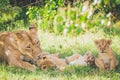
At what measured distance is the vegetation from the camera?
13.1 feet

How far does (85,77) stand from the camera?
20.4 ft

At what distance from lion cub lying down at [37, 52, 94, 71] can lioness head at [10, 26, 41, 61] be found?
149mm

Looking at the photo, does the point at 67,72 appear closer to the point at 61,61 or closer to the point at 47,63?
the point at 47,63

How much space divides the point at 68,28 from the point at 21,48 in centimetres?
300

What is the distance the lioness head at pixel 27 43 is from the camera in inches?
270

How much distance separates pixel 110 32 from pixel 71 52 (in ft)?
9.00

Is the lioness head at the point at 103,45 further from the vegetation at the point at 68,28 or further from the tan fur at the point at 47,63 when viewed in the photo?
the tan fur at the point at 47,63

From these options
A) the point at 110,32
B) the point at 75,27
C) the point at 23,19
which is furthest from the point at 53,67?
the point at 23,19

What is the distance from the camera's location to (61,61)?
7.25m

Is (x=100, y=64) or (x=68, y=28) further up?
(x=68, y=28)

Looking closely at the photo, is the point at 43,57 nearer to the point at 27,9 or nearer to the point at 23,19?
the point at 23,19

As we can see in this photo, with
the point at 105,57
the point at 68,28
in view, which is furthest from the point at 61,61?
the point at 68,28

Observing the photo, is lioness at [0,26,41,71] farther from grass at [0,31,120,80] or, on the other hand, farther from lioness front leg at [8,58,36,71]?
grass at [0,31,120,80]

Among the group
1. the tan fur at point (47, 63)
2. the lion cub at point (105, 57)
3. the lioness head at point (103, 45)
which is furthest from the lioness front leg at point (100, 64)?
the tan fur at point (47, 63)
